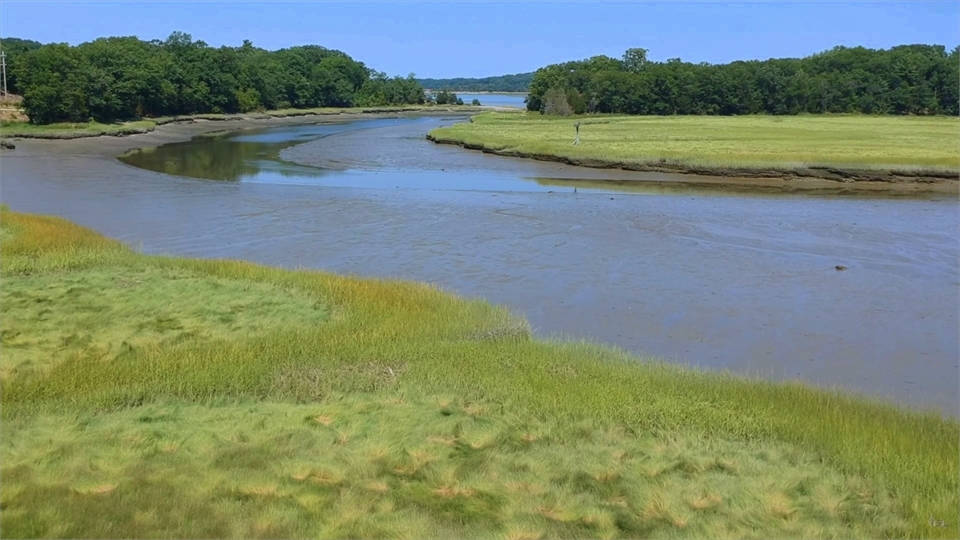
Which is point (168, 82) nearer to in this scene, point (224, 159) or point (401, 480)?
point (224, 159)

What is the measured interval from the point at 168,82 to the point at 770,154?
55611 mm

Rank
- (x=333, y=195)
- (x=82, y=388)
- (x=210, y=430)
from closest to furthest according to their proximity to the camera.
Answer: (x=210, y=430) → (x=82, y=388) → (x=333, y=195)

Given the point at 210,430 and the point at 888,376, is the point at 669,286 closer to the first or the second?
the point at 888,376

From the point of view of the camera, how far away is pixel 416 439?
664 centimetres

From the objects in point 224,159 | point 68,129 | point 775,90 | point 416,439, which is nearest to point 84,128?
point 68,129

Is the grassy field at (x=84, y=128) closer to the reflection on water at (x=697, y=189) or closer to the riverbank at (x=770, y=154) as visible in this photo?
the riverbank at (x=770, y=154)

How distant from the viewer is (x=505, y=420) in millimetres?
7117

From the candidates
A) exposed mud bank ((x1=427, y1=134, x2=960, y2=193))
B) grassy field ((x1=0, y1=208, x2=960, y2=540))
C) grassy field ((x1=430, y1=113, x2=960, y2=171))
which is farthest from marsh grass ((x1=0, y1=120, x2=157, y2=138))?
grassy field ((x1=0, y1=208, x2=960, y2=540))

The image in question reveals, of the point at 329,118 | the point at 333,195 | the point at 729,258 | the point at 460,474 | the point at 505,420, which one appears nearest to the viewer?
the point at 460,474

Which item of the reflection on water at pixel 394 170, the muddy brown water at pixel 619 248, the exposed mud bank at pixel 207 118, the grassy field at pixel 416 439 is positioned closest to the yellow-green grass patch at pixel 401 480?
the grassy field at pixel 416 439

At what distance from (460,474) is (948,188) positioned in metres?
30.3

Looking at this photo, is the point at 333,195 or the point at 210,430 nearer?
the point at 210,430

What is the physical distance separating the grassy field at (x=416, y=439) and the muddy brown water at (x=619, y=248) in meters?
2.16

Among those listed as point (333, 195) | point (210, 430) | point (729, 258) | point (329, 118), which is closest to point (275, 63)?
point (329, 118)
